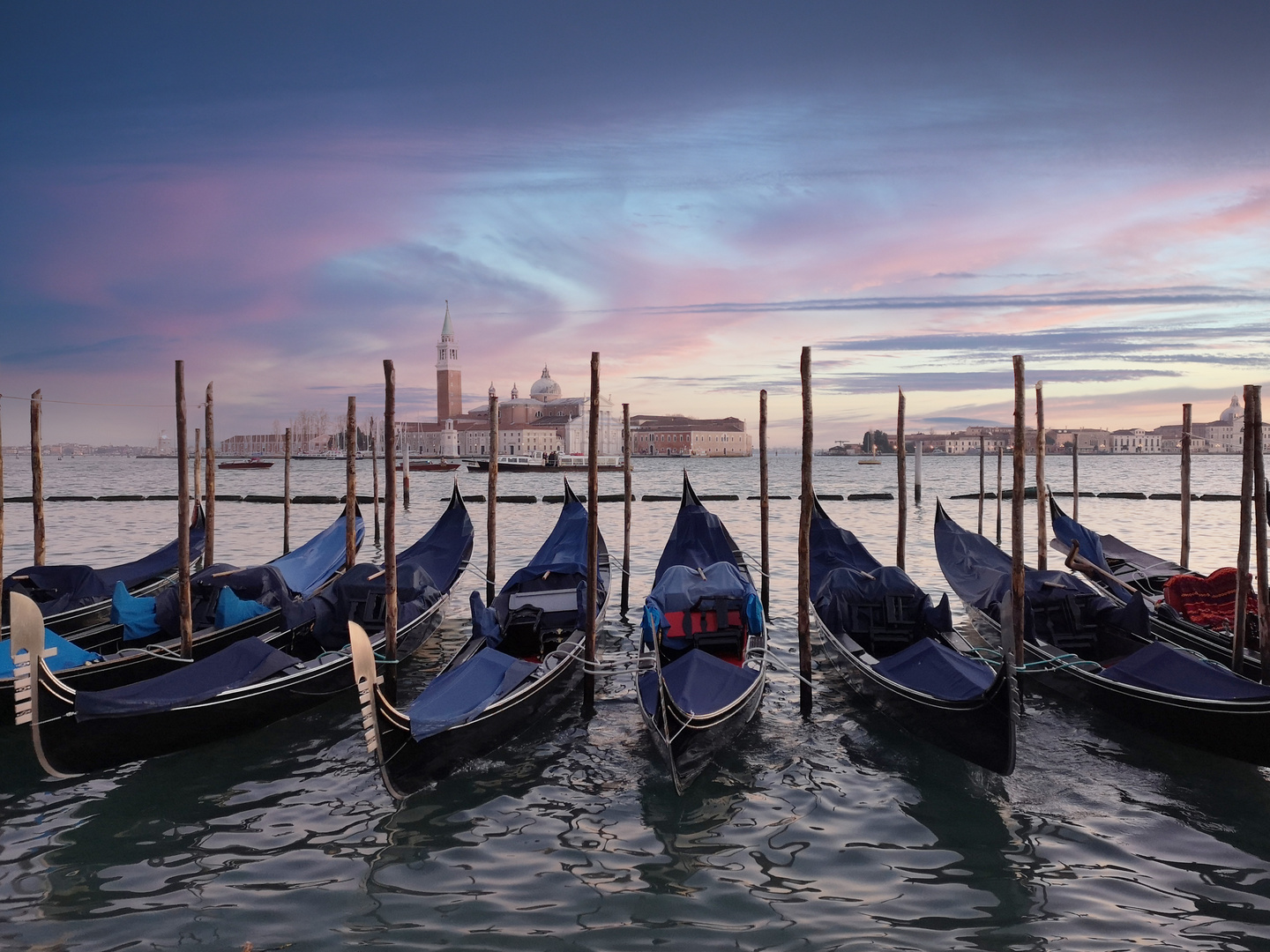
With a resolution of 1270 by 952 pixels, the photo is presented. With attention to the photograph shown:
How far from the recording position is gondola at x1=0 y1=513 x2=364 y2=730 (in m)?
5.00

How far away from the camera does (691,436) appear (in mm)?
95938

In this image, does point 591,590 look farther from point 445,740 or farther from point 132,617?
point 132,617

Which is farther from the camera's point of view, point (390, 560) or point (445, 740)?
point (390, 560)

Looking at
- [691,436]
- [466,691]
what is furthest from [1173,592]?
[691,436]

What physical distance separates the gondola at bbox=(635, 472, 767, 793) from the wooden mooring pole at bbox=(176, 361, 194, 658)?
9.94 feet

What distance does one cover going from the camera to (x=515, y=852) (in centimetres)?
358

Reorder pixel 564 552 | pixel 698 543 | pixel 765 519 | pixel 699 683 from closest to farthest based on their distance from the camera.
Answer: pixel 699 683 → pixel 564 552 → pixel 698 543 → pixel 765 519

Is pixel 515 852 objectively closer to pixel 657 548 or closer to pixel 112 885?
pixel 112 885

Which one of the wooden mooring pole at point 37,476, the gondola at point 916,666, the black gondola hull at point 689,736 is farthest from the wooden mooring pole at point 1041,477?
the wooden mooring pole at point 37,476

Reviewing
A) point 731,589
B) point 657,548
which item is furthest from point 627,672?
point 657,548

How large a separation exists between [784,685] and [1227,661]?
2959mm

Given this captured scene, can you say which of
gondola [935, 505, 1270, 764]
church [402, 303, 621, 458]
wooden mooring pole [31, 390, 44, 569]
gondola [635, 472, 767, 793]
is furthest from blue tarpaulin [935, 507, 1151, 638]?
church [402, 303, 621, 458]

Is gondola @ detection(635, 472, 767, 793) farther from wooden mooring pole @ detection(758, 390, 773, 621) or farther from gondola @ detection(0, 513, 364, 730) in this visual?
gondola @ detection(0, 513, 364, 730)

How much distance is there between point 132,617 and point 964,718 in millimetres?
5571
